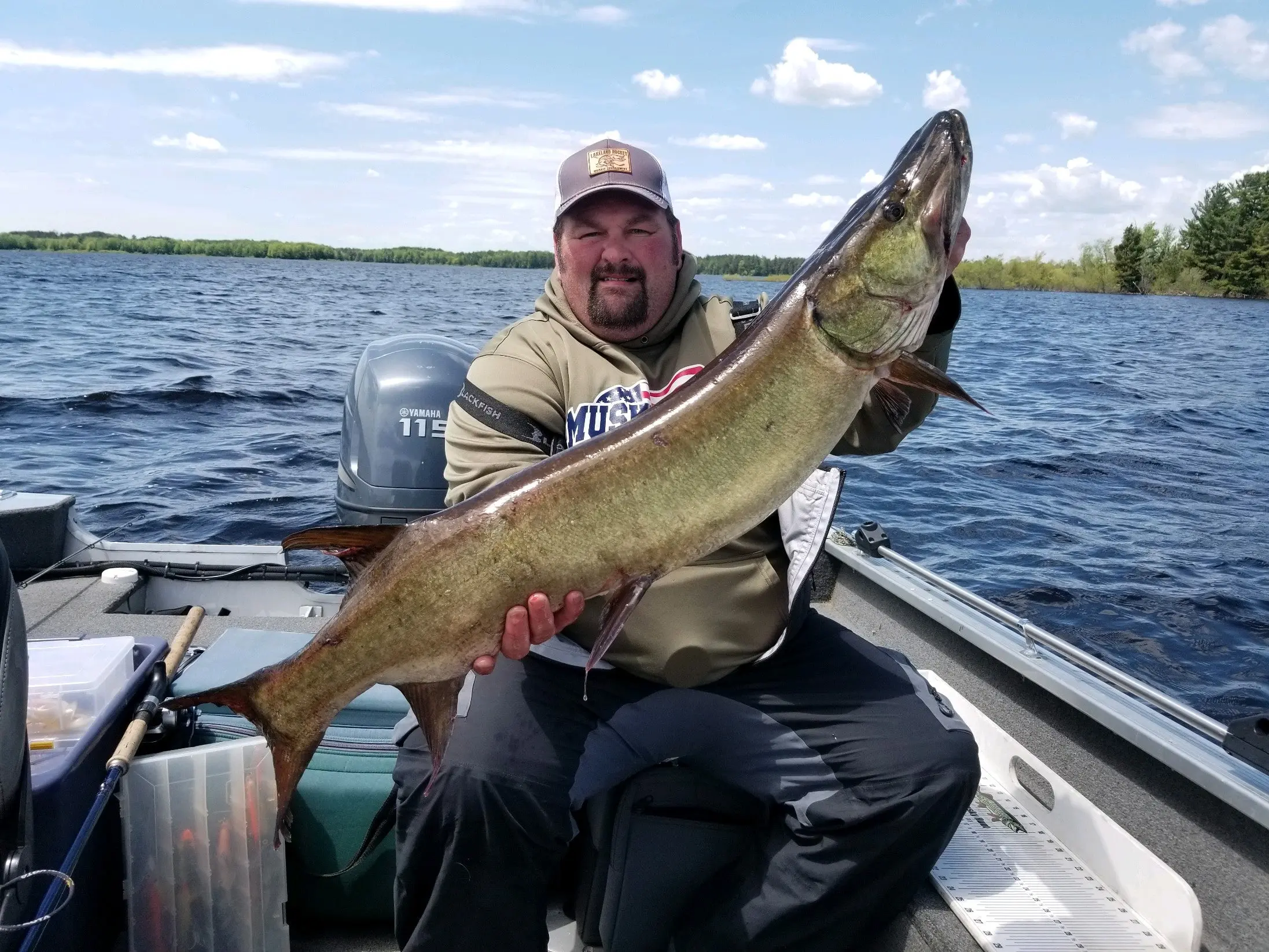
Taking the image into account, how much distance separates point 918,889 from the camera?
276 centimetres

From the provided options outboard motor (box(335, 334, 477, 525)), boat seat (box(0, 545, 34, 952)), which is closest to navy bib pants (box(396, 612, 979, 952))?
boat seat (box(0, 545, 34, 952))

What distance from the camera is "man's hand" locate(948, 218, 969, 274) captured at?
7.22ft

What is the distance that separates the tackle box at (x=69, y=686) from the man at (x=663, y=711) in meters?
0.91

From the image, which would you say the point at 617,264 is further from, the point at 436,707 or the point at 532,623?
the point at 436,707

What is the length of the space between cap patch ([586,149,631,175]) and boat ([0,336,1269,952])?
1723 millimetres

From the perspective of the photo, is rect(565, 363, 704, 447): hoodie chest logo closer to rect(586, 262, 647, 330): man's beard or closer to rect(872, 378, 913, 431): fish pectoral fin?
rect(586, 262, 647, 330): man's beard

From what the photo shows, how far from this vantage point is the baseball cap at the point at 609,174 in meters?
3.24

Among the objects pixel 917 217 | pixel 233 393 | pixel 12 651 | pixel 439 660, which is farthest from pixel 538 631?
pixel 233 393

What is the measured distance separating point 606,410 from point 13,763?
184 centimetres

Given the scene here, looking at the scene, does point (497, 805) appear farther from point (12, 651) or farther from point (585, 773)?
point (12, 651)

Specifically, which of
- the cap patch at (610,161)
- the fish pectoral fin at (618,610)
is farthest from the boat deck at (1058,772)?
the cap patch at (610,161)

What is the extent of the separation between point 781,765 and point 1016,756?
1.12 meters

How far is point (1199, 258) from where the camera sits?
73.1 m

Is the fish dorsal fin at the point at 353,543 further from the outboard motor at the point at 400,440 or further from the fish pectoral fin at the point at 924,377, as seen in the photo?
the outboard motor at the point at 400,440
